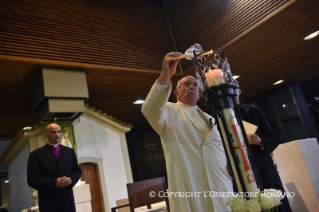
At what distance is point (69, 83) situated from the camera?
4.65 metres

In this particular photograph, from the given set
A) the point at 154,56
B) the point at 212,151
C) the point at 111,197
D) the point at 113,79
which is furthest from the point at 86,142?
the point at 212,151

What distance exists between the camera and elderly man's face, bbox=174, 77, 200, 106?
5.66ft

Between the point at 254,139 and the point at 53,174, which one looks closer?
the point at 254,139

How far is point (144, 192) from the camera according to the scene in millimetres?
2924

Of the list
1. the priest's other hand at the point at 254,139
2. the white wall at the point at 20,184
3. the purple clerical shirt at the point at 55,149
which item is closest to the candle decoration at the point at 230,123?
the priest's other hand at the point at 254,139

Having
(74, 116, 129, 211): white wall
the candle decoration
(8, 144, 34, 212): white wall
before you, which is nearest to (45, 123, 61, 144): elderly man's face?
the candle decoration

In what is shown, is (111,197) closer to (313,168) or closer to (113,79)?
(113,79)

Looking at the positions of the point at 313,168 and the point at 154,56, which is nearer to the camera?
the point at 313,168

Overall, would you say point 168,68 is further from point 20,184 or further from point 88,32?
point 20,184

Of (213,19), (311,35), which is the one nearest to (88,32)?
(213,19)

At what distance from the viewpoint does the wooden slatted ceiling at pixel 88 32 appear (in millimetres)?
4203

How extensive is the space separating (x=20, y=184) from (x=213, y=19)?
6614mm

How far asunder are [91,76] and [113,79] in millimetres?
485

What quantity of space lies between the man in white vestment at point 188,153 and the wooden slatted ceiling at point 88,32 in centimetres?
345
